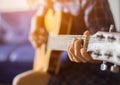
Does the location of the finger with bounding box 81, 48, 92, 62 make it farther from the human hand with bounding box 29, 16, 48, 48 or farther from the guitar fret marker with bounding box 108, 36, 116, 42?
the human hand with bounding box 29, 16, 48, 48

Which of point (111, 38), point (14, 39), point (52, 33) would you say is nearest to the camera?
point (111, 38)

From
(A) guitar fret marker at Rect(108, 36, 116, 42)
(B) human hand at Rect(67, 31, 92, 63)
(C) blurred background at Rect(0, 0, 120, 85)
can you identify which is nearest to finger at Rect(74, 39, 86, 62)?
(B) human hand at Rect(67, 31, 92, 63)

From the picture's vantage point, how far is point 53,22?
3.54 ft

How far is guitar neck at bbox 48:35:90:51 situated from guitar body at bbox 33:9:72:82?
0.07 ft

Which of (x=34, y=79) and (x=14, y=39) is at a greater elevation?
(x=14, y=39)

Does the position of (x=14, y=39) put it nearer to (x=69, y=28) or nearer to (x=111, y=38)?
(x=69, y=28)

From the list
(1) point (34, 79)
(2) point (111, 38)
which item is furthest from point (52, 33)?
(2) point (111, 38)

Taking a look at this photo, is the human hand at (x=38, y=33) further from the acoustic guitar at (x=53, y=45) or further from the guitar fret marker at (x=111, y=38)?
the guitar fret marker at (x=111, y=38)

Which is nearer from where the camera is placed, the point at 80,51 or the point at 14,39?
the point at 80,51

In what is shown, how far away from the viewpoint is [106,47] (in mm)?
672

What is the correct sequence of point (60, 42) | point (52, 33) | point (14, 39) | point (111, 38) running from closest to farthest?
point (111, 38), point (60, 42), point (52, 33), point (14, 39)

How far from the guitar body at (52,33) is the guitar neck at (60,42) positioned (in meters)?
0.02

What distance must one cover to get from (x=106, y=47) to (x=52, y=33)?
41cm

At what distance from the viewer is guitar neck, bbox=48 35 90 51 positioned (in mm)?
874
